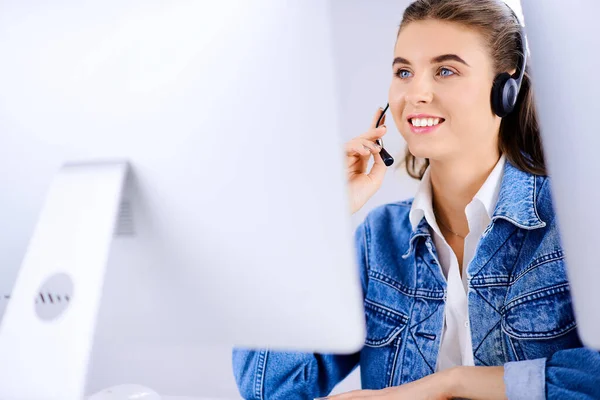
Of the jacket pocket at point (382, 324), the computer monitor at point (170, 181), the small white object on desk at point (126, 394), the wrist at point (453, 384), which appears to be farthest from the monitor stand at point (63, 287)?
the jacket pocket at point (382, 324)

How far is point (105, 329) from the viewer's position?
710 millimetres

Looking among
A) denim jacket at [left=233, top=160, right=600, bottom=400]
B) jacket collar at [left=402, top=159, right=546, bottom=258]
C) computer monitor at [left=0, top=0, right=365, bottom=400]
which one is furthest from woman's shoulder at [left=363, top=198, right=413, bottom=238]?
computer monitor at [left=0, top=0, right=365, bottom=400]

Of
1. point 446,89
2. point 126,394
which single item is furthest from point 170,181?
point 446,89

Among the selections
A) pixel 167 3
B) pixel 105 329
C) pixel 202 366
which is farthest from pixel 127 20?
pixel 202 366

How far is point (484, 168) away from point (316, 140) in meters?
0.91

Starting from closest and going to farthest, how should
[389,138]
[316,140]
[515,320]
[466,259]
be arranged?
[316,140]
[515,320]
[466,259]
[389,138]

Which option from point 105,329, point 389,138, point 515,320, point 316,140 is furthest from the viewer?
point 389,138

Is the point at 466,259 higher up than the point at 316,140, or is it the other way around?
the point at 466,259

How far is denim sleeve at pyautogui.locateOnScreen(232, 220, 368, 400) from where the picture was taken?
129 centimetres

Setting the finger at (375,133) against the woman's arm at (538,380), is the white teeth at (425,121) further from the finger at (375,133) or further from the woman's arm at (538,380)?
the woman's arm at (538,380)

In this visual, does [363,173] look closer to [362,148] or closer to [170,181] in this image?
[362,148]

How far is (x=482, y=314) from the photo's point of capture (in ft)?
4.07

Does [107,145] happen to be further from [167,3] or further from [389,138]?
[389,138]

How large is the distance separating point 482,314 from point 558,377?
246 mm
